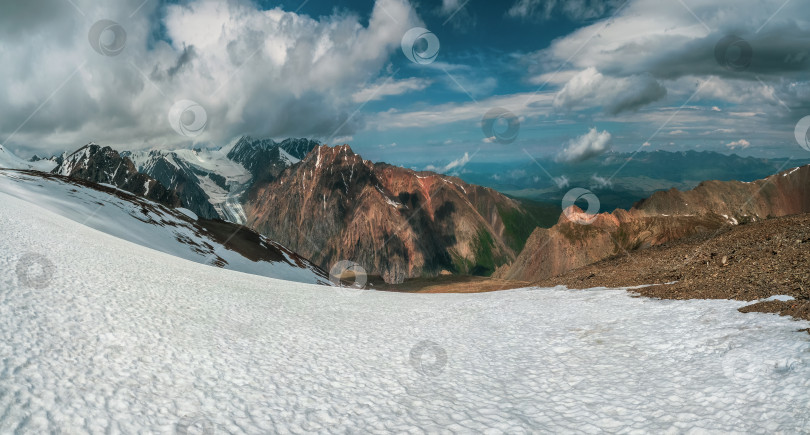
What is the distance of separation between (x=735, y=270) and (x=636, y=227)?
131730 millimetres

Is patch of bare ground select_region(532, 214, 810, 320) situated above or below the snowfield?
above

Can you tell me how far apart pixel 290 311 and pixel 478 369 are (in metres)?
12.7

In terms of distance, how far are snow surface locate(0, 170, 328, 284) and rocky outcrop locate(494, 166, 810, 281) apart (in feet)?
267

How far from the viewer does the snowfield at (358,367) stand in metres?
10.0

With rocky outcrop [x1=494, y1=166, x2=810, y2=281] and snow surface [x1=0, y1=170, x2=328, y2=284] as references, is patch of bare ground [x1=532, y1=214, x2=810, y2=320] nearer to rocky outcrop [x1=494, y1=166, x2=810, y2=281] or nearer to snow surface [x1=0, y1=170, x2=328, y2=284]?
snow surface [x1=0, y1=170, x2=328, y2=284]

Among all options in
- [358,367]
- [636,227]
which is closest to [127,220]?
[358,367]

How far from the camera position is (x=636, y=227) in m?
141

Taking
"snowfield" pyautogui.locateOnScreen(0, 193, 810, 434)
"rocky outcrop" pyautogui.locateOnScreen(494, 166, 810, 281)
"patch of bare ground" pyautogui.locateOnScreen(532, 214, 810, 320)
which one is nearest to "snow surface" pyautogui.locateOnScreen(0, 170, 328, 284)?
"snowfield" pyautogui.locateOnScreen(0, 193, 810, 434)

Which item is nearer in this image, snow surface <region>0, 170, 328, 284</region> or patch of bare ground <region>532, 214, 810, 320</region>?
patch of bare ground <region>532, 214, 810, 320</region>

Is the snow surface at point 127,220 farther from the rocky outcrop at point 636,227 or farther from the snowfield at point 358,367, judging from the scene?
the rocky outcrop at point 636,227

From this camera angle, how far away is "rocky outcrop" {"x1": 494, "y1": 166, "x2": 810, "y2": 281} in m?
130

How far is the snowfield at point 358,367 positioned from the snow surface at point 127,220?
4580 cm

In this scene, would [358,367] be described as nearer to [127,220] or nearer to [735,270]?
[735,270]

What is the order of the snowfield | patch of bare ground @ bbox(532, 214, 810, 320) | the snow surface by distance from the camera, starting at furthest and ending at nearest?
the snow surface < patch of bare ground @ bbox(532, 214, 810, 320) < the snowfield
